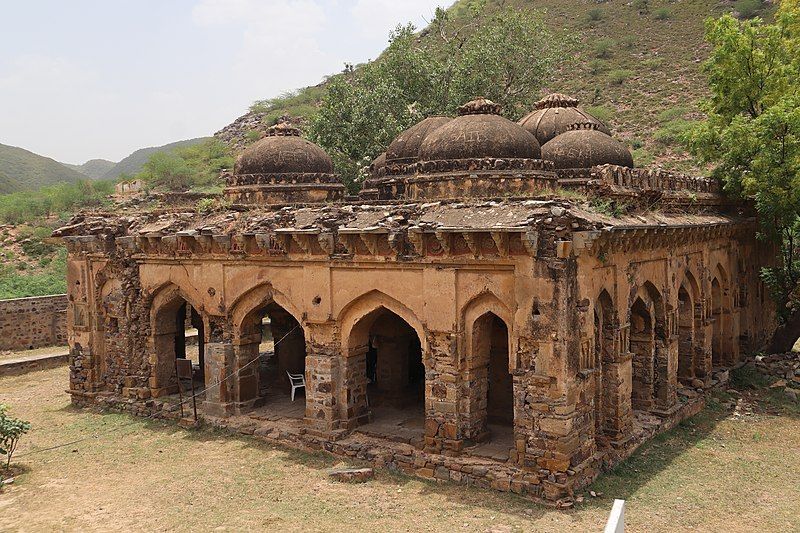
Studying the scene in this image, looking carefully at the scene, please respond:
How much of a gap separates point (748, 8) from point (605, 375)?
42.1 m

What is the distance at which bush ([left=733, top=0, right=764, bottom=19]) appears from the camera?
43.3m

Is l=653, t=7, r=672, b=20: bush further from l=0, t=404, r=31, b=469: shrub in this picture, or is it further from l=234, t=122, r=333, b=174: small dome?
l=0, t=404, r=31, b=469: shrub

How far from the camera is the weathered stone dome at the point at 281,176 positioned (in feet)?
49.2

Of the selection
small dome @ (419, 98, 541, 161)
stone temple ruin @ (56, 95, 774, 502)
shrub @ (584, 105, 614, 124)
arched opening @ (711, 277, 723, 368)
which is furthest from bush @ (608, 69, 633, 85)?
small dome @ (419, 98, 541, 161)

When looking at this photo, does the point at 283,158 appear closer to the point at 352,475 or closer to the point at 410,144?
the point at 410,144

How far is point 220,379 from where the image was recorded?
13141 millimetres

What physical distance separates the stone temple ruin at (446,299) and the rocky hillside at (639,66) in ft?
62.1

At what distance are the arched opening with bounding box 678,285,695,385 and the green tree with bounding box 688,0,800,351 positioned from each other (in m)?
3.37

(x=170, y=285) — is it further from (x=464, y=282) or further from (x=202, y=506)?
(x=464, y=282)

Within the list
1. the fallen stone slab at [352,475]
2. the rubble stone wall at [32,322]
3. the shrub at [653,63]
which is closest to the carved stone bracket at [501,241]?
the fallen stone slab at [352,475]

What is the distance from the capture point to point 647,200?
12883 mm

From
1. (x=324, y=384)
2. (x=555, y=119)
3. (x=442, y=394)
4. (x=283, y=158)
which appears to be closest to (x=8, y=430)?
(x=324, y=384)

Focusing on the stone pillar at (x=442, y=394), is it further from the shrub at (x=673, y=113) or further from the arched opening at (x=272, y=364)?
the shrub at (x=673, y=113)

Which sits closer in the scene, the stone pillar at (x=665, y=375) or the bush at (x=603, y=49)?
the stone pillar at (x=665, y=375)
